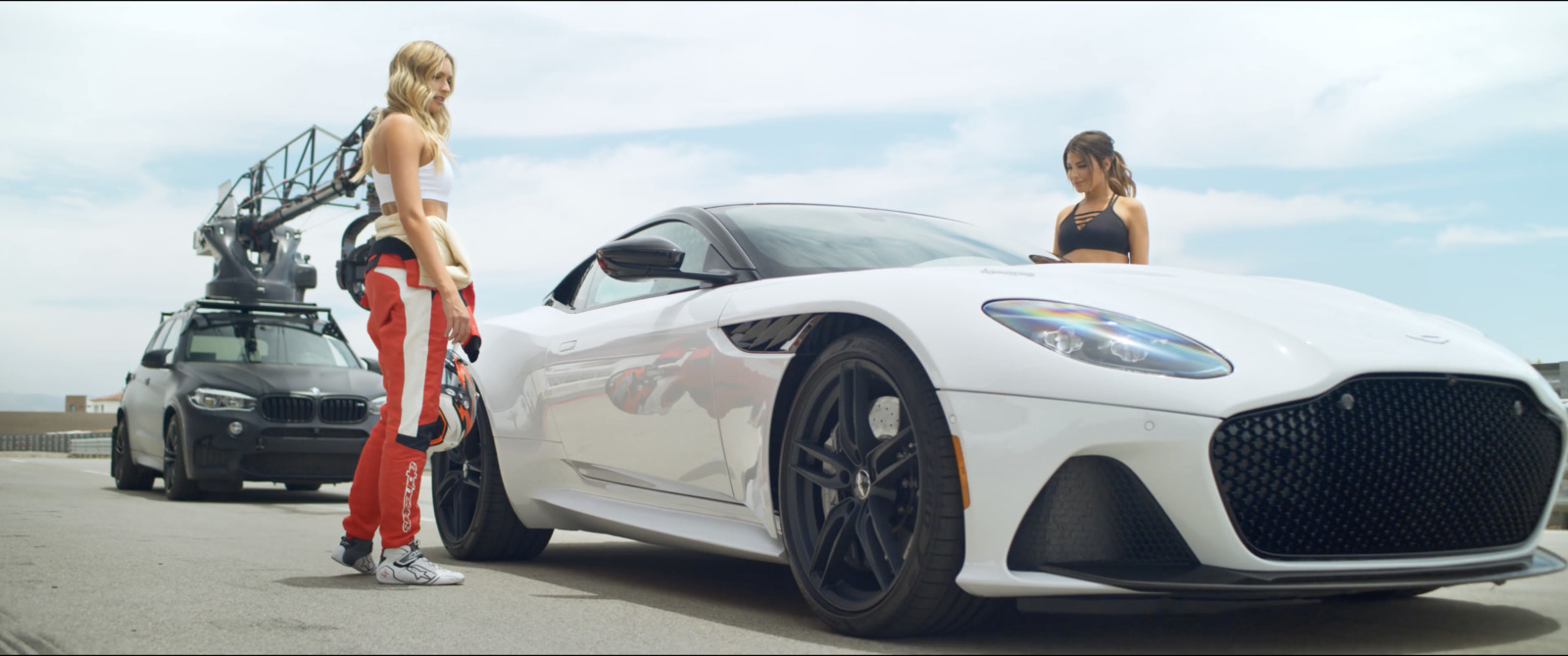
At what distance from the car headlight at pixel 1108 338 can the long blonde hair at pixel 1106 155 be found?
8.44 feet

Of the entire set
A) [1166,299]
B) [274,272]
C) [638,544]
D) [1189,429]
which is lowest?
[638,544]

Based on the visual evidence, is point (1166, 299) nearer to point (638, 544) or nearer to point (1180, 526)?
point (1180, 526)

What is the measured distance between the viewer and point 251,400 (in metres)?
9.97

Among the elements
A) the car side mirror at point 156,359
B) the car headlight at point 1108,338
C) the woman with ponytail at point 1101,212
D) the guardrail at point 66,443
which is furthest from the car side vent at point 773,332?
the guardrail at point 66,443

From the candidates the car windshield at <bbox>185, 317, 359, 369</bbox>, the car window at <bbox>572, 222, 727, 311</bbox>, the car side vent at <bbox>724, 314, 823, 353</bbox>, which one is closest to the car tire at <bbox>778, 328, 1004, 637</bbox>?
the car side vent at <bbox>724, 314, 823, 353</bbox>

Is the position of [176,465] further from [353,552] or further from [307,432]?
[353,552]

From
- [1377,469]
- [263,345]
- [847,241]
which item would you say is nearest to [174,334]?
[263,345]

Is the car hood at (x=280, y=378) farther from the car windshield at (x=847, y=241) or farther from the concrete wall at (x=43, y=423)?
the concrete wall at (x=43, y=423)

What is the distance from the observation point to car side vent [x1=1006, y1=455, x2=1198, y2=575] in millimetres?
2729

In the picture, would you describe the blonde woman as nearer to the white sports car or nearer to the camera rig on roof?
the white sports car

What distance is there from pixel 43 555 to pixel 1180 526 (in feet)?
14.5

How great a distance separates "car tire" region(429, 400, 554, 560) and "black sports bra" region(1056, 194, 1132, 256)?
2326mm

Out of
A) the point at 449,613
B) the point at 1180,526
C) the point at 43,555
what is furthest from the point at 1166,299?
the point at 43,555

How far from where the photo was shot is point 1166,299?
9.89 ft
